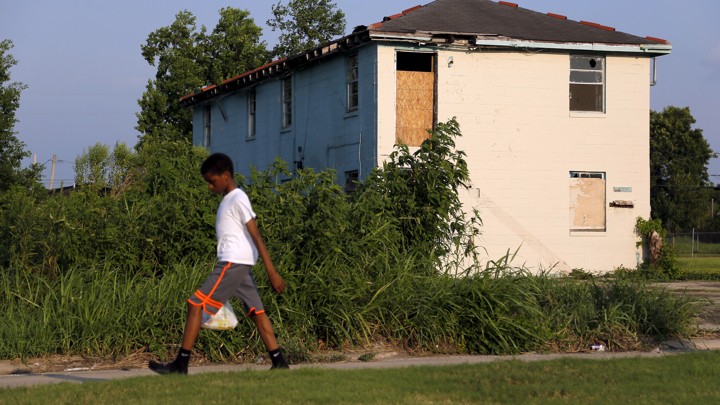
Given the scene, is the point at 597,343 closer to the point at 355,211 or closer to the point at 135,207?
the point at 355,211

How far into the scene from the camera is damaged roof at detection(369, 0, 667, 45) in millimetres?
26109

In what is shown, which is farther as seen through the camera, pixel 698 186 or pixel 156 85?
pixel 698 186

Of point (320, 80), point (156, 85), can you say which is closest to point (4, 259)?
point (320, 80)

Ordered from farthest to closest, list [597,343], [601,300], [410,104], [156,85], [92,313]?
[156,85] → [410,104] → [601,300] → [597,343] → [92,313]

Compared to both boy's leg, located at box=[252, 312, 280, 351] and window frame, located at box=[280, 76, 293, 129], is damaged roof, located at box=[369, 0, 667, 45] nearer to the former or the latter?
window frame, located at box=[280, 76, 293, 129]

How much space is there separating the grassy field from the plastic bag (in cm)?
42

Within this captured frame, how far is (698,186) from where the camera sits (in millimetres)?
72438

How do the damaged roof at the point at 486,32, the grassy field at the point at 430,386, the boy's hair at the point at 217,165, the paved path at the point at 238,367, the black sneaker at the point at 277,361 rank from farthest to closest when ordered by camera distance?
the damaged roof at the point at 486,32
the paved path at the point at 238,367
the black sneaker at the point at 277,361
the boy's hair at the point at 217,165
the grassy field at the point at 430,386

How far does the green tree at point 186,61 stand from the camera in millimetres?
46219

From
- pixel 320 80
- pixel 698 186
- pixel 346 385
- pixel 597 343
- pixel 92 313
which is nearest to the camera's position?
pixel 346 385

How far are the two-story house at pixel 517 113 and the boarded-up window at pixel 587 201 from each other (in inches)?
1.2

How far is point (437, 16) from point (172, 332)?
17688 millimetres

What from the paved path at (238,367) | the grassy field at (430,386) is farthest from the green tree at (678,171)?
the grassy field at (430,386)

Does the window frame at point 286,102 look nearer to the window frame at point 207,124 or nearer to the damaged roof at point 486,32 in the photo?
the damaged roof at point 486,32
